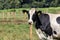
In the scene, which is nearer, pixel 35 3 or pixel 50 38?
pixel 50 38

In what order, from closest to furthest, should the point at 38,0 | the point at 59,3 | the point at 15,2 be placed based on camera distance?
the point at 15,2 < the point at 59,3 < the point at 38,0

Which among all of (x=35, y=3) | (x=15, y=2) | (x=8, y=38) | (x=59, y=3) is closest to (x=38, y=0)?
(x=35, y=3)

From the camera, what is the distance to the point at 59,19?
8273 millimetres

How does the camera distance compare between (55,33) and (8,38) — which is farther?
(8,38)

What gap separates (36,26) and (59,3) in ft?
191

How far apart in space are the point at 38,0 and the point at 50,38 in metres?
66.7

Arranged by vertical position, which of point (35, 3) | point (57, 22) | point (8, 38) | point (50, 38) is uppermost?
point (57, 22)

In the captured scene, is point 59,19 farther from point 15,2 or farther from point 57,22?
point 15,2

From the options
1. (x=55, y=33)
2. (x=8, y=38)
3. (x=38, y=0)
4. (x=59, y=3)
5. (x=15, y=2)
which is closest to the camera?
(x=55, y=33)

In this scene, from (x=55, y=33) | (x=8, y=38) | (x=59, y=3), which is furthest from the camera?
(x=59, y=3)

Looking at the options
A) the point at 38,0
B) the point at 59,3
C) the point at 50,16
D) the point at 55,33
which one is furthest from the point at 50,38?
the point at 38,0

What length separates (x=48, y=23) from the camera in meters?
8.23

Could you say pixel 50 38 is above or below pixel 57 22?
below

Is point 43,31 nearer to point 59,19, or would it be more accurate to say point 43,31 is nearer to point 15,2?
point 59,19
